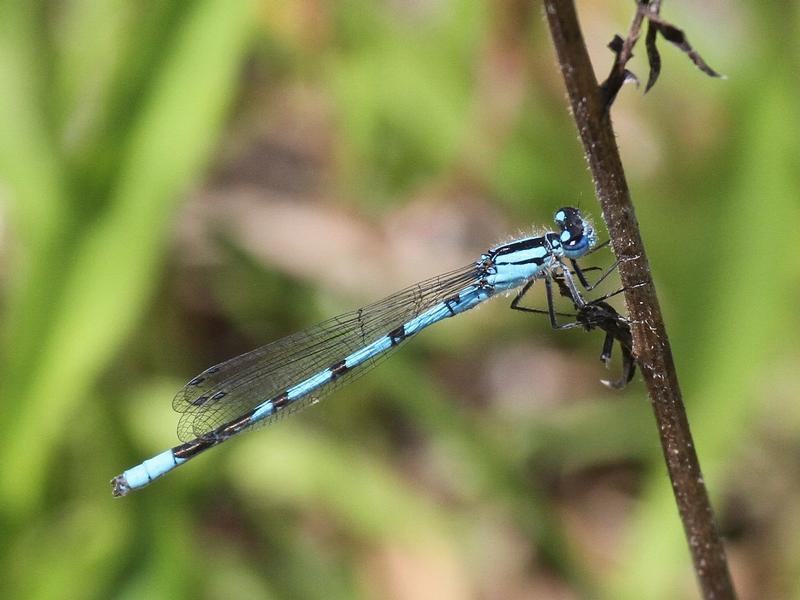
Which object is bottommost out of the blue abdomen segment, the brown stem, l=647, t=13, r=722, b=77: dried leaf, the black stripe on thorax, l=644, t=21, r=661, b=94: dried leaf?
the brown stem

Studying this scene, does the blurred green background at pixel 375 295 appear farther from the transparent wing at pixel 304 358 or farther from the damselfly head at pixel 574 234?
the damselfly head at pixel 574 234

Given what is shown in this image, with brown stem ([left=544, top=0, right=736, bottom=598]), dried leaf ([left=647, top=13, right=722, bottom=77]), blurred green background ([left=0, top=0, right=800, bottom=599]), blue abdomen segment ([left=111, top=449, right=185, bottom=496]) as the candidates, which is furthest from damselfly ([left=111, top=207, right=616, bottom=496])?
dried leaf ([left=647, top=13, right=722, bottom=77])

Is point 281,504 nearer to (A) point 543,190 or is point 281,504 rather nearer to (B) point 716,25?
(A) point 543,190

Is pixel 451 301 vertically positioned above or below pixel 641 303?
above

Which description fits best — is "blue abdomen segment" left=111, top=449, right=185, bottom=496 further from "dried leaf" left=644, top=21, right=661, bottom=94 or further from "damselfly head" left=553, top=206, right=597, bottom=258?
"dried leaf" left=644, top=21, right=661, bottom=94

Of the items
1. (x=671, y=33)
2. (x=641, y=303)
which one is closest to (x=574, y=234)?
(x=641, y=303)

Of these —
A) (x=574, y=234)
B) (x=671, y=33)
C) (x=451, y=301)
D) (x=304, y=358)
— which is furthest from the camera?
(x=304, y=358)

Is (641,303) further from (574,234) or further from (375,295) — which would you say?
(375,295)

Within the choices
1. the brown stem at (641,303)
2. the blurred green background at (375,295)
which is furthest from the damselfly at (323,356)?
the brown stem at (641,303)
